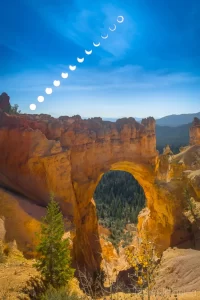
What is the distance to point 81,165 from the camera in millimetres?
28938

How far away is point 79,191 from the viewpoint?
92.9 feet

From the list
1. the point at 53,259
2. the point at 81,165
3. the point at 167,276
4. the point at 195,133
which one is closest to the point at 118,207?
the point at 195,133

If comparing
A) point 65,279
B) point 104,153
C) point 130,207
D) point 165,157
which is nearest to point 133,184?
point 130,207

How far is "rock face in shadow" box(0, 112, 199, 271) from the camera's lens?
22.5 meters

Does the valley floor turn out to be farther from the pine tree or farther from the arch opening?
the arch opening

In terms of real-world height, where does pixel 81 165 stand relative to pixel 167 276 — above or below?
above

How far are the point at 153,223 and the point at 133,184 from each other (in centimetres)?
4097

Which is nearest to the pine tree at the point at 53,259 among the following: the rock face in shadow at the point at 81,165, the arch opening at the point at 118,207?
the rock face in shadow at the point at 81,165

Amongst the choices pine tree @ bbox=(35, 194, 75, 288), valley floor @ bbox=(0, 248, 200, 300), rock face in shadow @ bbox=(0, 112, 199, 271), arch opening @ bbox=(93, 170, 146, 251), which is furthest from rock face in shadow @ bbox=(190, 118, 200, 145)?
pine tree @ bbox=(35, 194, 75, 288)

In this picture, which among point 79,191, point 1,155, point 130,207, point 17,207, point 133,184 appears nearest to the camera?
point 17,207

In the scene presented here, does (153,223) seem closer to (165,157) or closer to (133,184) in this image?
(165,157)

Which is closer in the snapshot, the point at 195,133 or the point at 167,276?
the point at 167,276

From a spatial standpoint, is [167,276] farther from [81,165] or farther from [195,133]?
[195,133]

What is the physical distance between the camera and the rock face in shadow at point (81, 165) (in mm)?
22500
